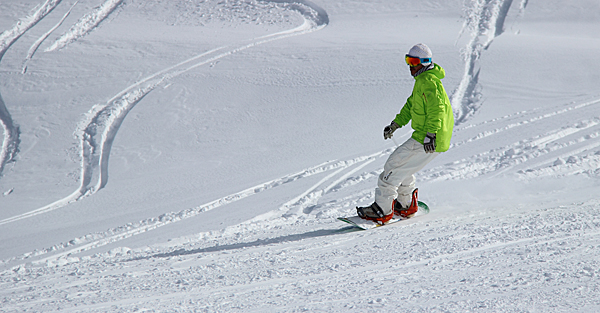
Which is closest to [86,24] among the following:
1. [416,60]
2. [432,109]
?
[416,60]

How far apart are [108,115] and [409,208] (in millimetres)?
5865

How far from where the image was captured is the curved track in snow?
6.59 meters

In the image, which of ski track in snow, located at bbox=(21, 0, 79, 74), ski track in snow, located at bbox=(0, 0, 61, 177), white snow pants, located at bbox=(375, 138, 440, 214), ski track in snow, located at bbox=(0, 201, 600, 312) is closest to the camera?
ski track in snow, located at bbox=(0, 201, 600, 312)

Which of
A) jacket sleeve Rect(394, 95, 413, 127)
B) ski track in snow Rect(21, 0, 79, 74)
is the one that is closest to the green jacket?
jacket sleeve Rect(394, 95, 413, 127)

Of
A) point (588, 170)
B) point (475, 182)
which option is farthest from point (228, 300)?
point (588, 170)

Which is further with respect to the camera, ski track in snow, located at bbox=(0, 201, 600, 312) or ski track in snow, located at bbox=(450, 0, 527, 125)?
ski track in snow, located at bbox=(450, 0, 527, 125)

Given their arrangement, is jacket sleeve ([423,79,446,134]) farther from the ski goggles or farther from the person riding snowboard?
the ski goggles

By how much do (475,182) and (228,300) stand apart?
3.98 metres

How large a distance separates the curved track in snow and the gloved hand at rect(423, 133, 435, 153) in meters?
4.67

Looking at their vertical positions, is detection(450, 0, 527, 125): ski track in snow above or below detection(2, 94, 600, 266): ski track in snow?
above

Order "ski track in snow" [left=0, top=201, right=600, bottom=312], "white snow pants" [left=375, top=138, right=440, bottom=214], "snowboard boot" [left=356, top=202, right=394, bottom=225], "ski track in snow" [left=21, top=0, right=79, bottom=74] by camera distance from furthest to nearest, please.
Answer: "ski track in snow" [left=21, top=0, right=79, bottom=74], "snowboard boot" [left=356, top=202, right=394, bottom=225], "white snow pants" [left=375, top=138, right=440, bottom=214], "ski track in snow" [left=0, top=201, right=600, bottom=312]

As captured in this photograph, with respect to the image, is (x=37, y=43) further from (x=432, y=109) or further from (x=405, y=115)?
(x=432, y=109)

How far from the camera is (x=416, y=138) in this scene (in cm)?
409

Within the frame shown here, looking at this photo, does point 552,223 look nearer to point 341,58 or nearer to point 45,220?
point 45,220
